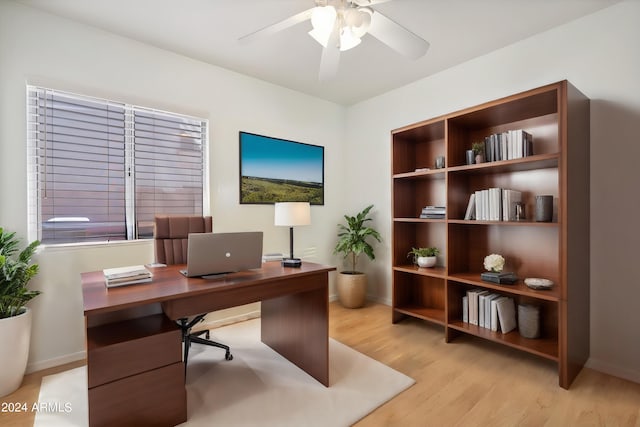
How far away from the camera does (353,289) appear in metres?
3.56

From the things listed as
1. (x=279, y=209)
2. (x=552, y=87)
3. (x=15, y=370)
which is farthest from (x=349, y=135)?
(x=15, y=370)

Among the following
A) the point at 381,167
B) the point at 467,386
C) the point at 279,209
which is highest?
the point at 381,167

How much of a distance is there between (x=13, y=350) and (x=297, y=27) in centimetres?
296

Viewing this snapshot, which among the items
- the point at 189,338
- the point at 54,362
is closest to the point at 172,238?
the point at 189,338

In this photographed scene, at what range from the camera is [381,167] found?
372cm

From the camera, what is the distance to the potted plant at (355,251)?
3572mm

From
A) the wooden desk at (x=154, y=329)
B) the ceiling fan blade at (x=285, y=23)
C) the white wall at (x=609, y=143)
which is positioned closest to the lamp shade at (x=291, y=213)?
the wooden desk at (x=154, y=329)

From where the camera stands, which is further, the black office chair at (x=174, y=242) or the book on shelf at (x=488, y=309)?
the book on shelf at (x=488, y=309)

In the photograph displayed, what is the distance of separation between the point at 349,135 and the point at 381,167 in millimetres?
760

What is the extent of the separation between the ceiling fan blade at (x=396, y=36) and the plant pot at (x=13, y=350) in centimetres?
285

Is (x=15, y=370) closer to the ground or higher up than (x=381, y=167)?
closer to the ground

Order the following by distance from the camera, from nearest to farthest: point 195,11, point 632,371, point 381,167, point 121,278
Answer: point 121,278 → point 632,371 → point 195,11 → point 381,167

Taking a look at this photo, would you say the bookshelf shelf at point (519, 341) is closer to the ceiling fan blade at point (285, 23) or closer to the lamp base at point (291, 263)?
the lamp base at point (291, 263)

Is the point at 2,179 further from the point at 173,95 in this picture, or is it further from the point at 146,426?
the point at 146,426
